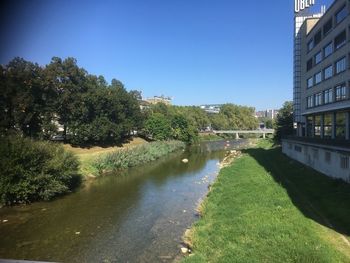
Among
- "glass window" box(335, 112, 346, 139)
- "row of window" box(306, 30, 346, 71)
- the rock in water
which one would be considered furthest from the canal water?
"row of window" box(306, 30, 346, 71)

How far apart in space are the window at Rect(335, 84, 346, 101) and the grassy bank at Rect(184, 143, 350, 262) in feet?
47.3

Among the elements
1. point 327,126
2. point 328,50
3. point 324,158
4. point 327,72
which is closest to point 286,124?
point 327,126

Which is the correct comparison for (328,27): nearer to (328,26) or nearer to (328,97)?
(328,26)

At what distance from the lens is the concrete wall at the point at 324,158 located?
30.8 metres

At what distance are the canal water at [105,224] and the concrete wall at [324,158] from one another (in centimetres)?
1193

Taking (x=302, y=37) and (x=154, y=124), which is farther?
(x=154, y=124)

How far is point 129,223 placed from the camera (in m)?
24.7

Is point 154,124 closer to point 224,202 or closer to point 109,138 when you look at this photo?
point 109,138

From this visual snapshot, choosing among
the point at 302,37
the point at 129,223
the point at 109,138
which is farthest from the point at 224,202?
the point at 109,138

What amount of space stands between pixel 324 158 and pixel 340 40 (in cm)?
1557

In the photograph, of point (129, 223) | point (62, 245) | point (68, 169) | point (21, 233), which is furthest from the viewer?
point (68, 169)

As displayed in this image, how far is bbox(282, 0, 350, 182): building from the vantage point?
36312 mm

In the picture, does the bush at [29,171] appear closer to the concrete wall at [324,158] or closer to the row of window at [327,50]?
the concrete wall at [324,158]

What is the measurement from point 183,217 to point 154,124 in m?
71.1
